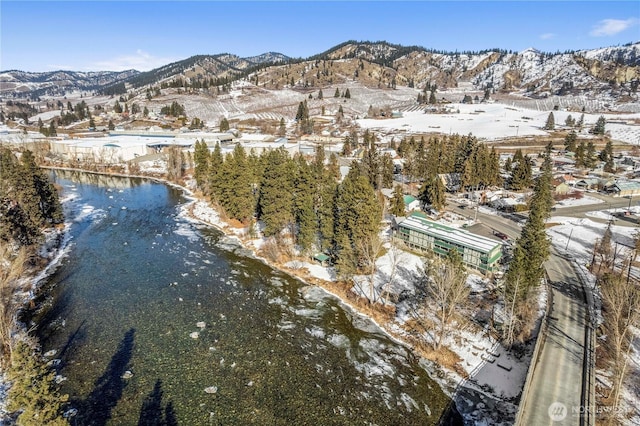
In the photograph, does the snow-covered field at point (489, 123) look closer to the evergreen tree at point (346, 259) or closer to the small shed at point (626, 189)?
the small shed at point (626, 189)

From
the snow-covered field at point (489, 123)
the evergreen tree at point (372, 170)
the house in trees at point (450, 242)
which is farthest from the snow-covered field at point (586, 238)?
the snow-covered field at point (489, 123)

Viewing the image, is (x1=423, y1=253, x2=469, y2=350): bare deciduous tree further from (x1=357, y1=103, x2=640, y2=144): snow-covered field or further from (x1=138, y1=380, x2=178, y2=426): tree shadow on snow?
(x1=357, y1=103, x2=640, y2=144): snow-covered field

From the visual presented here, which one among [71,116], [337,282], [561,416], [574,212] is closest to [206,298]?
[337,282]

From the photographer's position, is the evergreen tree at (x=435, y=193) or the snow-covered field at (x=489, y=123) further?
the snow-covered field at (x=489, y=123)

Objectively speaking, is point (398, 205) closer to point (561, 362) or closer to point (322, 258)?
point (322, 258)

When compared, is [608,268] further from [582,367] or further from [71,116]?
[71,116]

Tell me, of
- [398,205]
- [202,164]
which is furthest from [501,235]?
[202,164]
